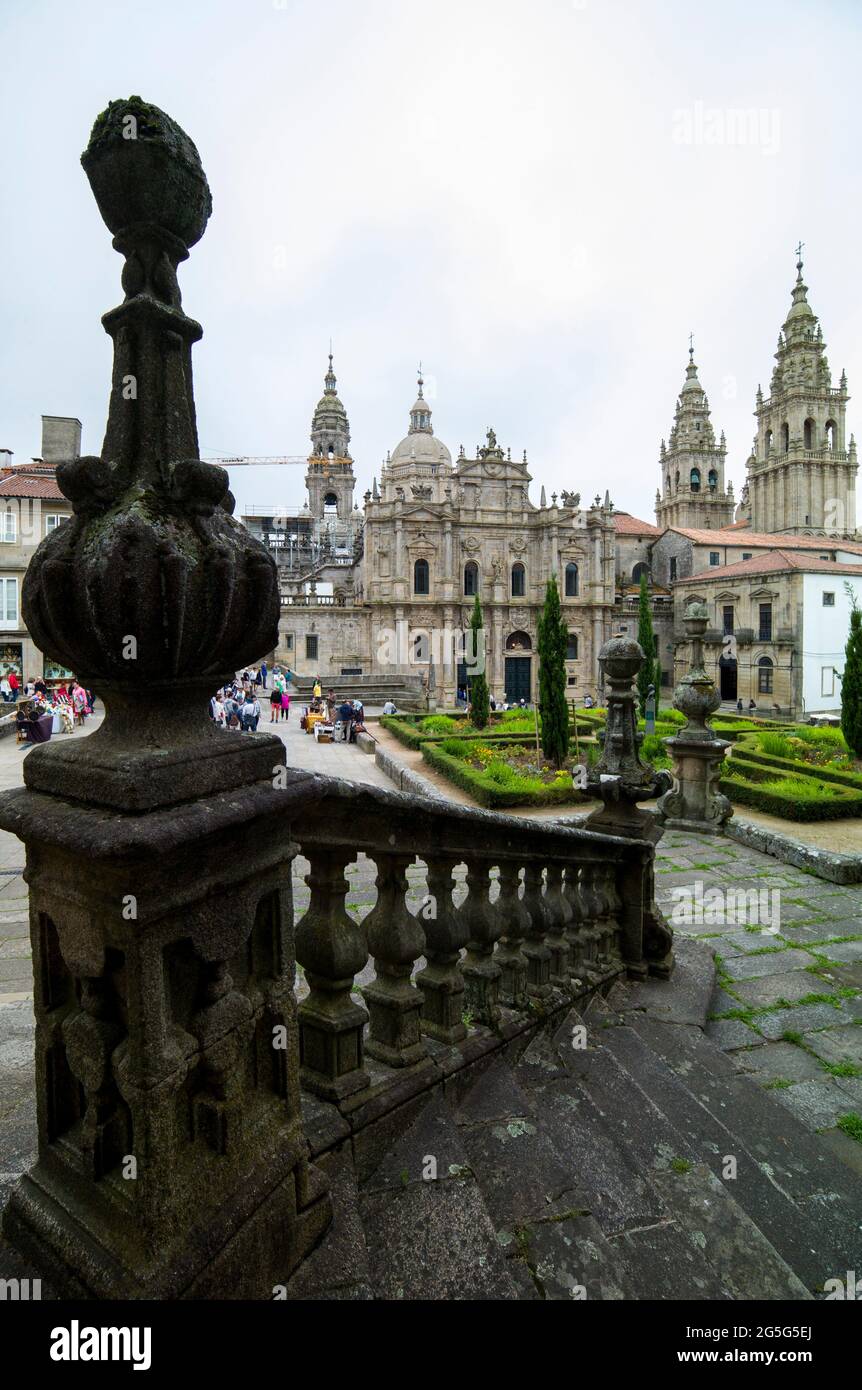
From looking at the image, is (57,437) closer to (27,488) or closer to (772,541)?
(27,488)

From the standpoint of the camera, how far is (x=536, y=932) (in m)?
3.49

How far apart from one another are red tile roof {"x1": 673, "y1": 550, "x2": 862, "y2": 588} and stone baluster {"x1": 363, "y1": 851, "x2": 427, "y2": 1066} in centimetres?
3916

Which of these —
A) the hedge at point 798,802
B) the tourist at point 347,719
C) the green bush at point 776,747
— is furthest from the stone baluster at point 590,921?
the tourist at point 347,719

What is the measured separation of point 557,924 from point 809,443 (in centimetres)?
5867

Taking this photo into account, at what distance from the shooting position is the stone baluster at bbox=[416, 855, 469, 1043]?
2.62 metres

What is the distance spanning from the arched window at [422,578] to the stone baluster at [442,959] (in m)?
41.2

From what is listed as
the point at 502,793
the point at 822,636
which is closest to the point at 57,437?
the point at 502,793

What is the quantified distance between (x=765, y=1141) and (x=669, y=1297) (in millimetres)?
1552

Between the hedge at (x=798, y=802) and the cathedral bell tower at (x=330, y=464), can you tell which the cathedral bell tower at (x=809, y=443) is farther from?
the hedge at (x=798, y=802)

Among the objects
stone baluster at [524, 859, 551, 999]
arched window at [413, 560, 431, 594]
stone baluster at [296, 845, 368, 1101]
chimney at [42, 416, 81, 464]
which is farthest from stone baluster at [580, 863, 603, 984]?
arched window at [413, 560, 431, 594]

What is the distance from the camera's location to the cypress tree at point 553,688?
17.1m

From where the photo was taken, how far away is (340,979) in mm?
2111

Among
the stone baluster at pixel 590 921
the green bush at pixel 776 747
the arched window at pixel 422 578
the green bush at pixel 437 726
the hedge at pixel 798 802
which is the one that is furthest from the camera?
the arched window at pixel 422 578
